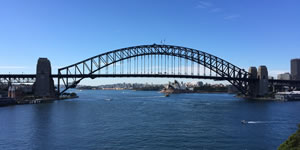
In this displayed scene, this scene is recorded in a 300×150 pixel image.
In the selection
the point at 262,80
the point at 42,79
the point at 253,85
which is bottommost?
the point at 253,85

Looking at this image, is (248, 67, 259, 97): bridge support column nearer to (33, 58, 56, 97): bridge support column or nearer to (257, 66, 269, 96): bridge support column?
(257, 66, 269, 96): bridge support column

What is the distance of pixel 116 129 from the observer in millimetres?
32031

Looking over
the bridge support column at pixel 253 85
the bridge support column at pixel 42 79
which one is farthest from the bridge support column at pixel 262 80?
the bridge support column at pixel 42 79

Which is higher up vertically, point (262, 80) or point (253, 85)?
point (262, 80)

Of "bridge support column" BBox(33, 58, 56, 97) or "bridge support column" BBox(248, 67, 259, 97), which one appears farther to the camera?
"bridge support column" BBox(248, 67, 259, 97)

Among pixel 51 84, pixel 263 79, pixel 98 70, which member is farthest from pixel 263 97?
pixel 51 84

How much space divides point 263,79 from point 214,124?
249ft

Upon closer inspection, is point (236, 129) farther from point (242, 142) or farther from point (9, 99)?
point (9, 99)

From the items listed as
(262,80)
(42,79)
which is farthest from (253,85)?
(42,79)

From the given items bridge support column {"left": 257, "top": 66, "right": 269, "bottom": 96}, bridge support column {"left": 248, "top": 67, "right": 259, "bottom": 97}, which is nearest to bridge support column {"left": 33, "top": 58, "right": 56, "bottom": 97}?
bridge support column {"left": 248, "top": 67, "right": 259, "bottom": 97}

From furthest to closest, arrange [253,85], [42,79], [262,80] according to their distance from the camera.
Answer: [253,85] < [262,80] < [42,79]

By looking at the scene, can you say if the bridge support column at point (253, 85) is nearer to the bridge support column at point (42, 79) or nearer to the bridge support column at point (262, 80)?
the bridge support column at point (262, 80)

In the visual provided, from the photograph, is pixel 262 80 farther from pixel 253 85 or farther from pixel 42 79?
pixel 42 79

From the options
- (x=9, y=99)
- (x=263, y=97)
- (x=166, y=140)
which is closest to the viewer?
(x=166, y=140)
